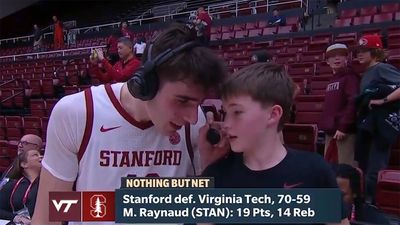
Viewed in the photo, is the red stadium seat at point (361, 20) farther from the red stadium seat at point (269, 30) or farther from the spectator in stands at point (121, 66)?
the spectator in stands at point (121, 66)

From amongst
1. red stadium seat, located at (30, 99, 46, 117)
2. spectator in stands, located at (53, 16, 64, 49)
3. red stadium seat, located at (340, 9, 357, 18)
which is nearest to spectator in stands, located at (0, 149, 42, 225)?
red stadium seat, located at (30, 99, 46, 117)

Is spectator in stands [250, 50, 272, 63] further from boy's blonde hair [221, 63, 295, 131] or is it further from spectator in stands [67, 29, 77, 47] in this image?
spectator in stands [67, 29, 77, 47]

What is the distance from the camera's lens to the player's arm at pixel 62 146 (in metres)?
0.59

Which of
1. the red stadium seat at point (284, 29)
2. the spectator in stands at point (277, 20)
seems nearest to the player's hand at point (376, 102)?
the red stadium seat at point (284, 29)

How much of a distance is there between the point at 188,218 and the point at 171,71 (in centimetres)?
22

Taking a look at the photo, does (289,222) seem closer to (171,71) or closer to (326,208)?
(326,208)

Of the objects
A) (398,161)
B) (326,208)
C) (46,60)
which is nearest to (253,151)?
(326,208)

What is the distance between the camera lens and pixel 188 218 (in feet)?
2.33

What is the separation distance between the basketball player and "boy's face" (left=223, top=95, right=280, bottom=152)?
3cm

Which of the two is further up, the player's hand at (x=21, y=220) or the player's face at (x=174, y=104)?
the player's face at (x=174, y=104)

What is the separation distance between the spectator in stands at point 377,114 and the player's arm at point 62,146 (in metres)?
1.24

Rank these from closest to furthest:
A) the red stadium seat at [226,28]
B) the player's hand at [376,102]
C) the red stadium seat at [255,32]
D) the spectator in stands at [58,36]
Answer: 1. the player's hand at [376,102]
2. the red stadium seat at [255,32]
3. the red stadium seat at [226,28]
4. the spectator in stands at [58,36]

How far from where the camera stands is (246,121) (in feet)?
1.97

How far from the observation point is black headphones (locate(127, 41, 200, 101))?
585mm
